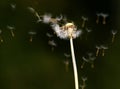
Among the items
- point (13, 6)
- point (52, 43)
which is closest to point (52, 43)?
point (52, 43)

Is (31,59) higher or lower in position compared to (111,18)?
lower

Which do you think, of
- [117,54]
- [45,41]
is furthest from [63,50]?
[117,54]

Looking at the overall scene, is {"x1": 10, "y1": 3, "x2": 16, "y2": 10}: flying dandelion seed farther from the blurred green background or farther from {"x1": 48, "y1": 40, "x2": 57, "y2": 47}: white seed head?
{"x1": 48, "y1": 40, "x2": 57, "y2": 47}: white seed head

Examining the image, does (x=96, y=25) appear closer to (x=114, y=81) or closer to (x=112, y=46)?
(x=112, y=46)

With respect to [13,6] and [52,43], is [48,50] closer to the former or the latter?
[52,43]

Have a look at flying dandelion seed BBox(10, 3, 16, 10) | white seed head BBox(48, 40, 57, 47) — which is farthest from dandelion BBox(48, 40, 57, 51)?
flying dandelion seed BBox(10, 3, 16, 10)

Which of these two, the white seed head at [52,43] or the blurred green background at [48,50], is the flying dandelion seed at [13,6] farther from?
the white seed head at [52,43]

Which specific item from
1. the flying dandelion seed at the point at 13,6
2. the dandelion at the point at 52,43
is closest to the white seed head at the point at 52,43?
the dandelion at the point at 52,43

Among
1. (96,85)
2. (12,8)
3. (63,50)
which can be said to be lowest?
(96,85)
